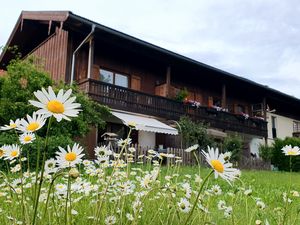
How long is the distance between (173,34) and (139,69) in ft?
25.1

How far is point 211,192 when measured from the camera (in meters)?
2.36

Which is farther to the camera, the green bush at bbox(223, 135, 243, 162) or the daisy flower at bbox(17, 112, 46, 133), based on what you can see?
the green bush at bbox(223, 135, 243, 162)

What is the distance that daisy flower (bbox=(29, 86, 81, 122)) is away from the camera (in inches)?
43.9

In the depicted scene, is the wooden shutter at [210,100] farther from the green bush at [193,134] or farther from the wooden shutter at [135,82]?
the green bush at [193,134]

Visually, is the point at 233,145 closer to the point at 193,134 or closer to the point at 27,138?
the point at 193,134

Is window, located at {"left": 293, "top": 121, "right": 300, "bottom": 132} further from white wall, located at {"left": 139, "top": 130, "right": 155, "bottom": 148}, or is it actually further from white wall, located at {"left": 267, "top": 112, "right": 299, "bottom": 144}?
white wall, located at {"left": 139, "top": 130, "right": 155, "bottom": 148}

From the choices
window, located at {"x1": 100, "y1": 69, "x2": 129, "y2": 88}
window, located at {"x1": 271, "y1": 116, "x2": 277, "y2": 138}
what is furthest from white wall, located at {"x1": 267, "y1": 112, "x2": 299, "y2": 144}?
window, located at {"x1": 100, "y1": 69, "x2": 129, "y2": 88}

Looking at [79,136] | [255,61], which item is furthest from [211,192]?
[255,61]

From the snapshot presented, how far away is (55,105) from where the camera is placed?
1158mm

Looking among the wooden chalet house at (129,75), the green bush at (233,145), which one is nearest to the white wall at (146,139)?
the wooden chalet house at (129,75)

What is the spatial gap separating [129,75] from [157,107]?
2681 millimetres

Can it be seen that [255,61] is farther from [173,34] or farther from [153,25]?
[153,25]

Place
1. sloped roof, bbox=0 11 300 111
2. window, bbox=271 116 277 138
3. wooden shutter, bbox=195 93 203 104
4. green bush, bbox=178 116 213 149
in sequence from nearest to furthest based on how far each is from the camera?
1. sloped roof, bbox=0 11 300 111
2. green bush, bbox=178 116 213 149
3. wooden shutter, bbox=195 93 203 104
4. window, bbox=271 116 277 138

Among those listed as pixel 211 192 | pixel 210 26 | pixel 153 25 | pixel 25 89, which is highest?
pixel 210 26
